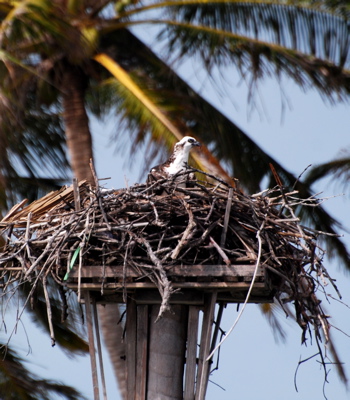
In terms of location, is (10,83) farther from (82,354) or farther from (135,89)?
(82,354)

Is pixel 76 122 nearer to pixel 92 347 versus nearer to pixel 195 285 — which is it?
pixel 92 347

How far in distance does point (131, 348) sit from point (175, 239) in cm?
102

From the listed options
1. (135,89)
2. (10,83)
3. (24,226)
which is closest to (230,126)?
(135,89)

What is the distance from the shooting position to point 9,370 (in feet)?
43.5

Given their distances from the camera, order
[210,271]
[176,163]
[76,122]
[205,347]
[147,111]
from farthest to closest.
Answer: [76,122], [147,111], [176,163], [205,347], [210,271]

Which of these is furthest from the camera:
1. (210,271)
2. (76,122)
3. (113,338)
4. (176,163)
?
(76,122)

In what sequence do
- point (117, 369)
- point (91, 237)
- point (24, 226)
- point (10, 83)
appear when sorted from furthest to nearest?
point (10, 83) < point (117, 369) < point (24, 226) < point (91, 237)

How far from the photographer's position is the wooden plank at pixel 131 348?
793 centimetres

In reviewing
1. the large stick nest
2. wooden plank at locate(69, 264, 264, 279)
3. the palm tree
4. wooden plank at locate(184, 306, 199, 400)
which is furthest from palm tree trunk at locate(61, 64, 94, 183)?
wooden plank at locate(69, 264, 264, 279)

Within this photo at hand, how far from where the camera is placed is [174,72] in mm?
15352

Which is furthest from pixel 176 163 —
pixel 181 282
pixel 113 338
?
pixel 113 338

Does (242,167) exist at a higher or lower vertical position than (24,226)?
higher

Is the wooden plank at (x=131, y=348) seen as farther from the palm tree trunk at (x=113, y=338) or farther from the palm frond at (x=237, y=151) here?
the palm frond at (x=237, y=151)

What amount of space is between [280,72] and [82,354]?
523cm
